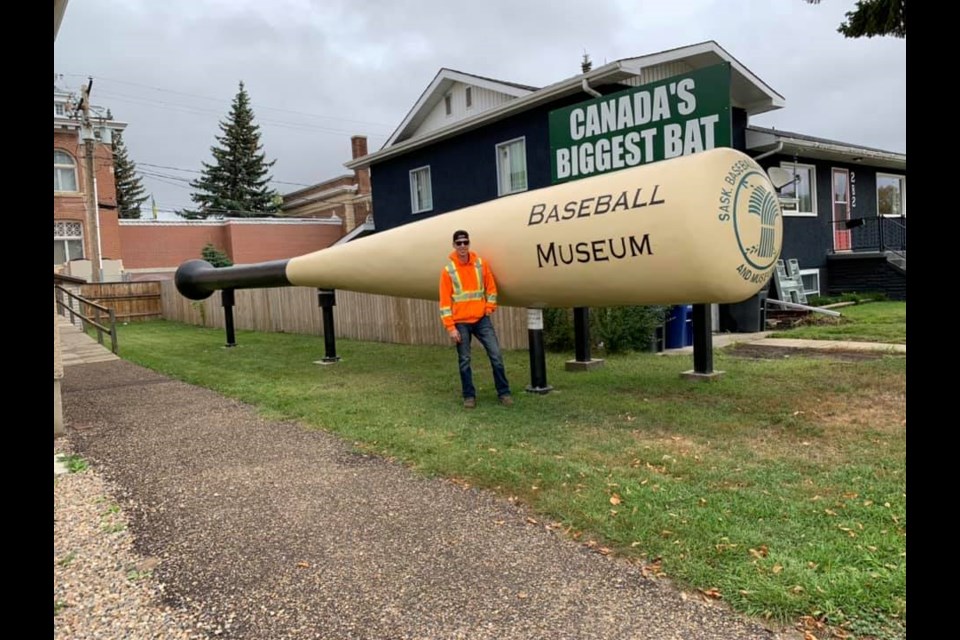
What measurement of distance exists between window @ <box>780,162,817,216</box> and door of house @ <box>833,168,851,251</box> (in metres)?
1.26

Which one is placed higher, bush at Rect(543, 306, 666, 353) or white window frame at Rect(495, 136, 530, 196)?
white window frame at Rect(495, 136, 530, 196)

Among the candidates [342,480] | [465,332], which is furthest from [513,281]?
[342,480]

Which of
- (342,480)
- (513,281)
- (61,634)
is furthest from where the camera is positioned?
(513,281)

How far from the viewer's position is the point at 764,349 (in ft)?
33.2

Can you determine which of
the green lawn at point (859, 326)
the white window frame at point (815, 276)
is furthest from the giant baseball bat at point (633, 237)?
the white window frame at point (815, 276)

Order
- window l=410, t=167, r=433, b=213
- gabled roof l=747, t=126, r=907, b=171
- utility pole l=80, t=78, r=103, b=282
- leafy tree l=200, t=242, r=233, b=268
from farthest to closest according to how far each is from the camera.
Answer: leafy tree l=200, t=242, r=233, b=268 < utility pole l=80, t=78, r=103, b=282 < window l=410, t=167, r=433, b=213 < gabled roof l=747, t=126, r=907, b=171

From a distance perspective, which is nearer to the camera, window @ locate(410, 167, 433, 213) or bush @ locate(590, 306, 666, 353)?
bush @ locate(590, 306, 666, 353)

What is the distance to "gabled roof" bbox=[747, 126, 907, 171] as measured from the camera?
48.2ft

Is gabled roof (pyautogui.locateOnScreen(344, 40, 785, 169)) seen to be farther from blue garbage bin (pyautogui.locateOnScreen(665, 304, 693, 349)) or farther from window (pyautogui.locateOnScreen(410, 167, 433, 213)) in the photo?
blue garbage bin (pyautogui.locateOnScreen(665, 304, 693, 349))

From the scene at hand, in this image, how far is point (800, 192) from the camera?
17.0 metres

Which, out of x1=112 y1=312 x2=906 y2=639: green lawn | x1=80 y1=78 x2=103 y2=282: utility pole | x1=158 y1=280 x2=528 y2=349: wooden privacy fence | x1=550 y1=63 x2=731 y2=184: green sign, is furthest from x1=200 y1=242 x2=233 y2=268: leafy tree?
x1=550 y1=63 x2=731 y2=184: green sign

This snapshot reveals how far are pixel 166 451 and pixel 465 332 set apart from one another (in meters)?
3.14

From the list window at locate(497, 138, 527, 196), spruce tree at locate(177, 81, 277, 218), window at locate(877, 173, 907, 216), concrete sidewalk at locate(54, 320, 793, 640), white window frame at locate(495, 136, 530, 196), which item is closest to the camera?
concrete sidewalk at locate(54, 320, 793, 640)
